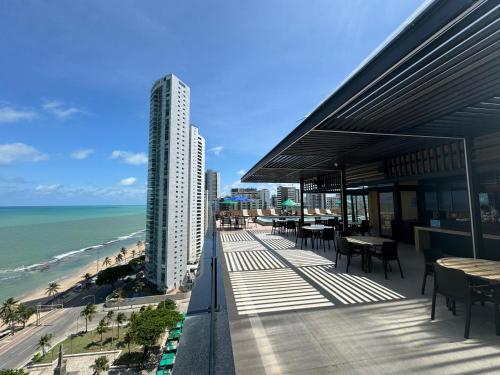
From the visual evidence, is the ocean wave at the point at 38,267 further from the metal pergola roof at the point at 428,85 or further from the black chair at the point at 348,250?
the metal pergola roof at the point at 428,85

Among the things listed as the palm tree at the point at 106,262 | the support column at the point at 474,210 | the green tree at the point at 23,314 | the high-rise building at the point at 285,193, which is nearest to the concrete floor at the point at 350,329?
the support column at the point at 474,210

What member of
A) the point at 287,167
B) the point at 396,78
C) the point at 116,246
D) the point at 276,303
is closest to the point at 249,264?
the point at 276,303

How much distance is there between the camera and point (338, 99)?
348cm

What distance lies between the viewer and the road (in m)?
21.5

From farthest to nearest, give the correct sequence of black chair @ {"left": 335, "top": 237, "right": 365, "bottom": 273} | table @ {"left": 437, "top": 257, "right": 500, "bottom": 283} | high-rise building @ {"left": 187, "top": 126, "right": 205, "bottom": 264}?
high-rise building @ {"left": 187, "top": 126, "right": 205, "bottom": 264}, black chair @ {"left": 335, "top": 237, "right": 365, "bottom": 273}, table @ {"left": 437, "top": 257, "right": 500, "bottom": 283}

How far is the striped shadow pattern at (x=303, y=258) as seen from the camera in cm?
575

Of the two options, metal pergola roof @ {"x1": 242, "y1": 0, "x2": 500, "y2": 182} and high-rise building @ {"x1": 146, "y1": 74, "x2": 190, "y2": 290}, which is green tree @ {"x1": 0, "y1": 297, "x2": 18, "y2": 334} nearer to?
high-rise building @ {"x1": 146, "y1": 74, "x2": 190, "y2": 290}

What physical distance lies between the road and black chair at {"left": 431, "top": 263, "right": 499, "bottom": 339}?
1255 inches

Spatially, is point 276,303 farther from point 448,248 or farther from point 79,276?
point 79,276

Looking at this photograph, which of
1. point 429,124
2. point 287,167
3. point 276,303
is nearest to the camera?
point 276,303

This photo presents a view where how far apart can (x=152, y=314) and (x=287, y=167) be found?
21.2 meters

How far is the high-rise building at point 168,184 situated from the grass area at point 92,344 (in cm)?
848

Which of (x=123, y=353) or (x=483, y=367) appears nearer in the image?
(x=483, y=367)

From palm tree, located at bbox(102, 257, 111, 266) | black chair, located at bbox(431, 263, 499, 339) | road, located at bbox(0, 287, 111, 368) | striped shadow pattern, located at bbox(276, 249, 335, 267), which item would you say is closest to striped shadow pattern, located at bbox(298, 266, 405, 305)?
striped shadow pattern, located at bbox(276, 249, 335, 267)
